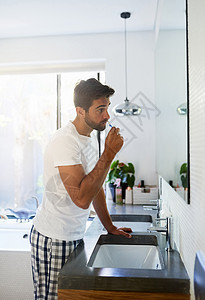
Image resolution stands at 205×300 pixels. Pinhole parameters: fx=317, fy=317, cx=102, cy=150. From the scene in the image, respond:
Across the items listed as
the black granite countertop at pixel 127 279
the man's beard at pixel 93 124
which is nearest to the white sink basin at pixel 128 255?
the black granite countertop at pixel 127 279

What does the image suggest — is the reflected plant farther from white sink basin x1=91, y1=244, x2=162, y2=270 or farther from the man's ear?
the man's ear

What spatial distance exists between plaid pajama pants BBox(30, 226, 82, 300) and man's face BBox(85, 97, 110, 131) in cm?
55

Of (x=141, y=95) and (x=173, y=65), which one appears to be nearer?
(x=173, y=65)

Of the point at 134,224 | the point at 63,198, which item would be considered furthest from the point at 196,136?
the point at 134,224

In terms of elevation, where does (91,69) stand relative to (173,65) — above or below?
above

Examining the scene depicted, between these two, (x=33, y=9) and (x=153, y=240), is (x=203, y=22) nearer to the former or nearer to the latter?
(x=153, y=240)

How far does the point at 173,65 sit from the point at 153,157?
1.62 meters

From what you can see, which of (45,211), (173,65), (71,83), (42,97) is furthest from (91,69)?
(45,211)

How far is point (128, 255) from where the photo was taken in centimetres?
157

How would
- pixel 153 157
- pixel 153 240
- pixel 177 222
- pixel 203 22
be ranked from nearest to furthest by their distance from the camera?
1. pixel 203 22
2. pixel 177 222
3. pixel 153 240
4. pixel 153 157

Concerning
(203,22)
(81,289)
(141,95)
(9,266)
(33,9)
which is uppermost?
(33,9)

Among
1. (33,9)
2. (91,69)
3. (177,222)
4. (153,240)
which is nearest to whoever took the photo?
(177,222)

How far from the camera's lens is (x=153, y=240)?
5.13 feet

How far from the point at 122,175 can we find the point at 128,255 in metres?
1.30
